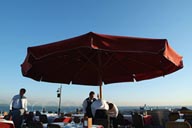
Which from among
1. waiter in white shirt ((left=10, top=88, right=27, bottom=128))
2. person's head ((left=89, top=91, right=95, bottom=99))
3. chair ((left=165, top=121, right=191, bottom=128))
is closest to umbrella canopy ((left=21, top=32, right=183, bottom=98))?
person's head ((left=89, top=91, right=95, bottom=99))

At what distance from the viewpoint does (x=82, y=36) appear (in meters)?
4.71

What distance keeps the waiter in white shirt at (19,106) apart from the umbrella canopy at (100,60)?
0.77m

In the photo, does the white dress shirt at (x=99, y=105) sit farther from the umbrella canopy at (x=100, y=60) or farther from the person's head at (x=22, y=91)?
the person's head at (x=22, y=91)

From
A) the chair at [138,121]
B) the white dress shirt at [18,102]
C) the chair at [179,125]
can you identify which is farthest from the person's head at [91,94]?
the chair at [179,125]

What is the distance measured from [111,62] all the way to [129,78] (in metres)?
1.45

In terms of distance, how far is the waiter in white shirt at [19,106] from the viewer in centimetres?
773

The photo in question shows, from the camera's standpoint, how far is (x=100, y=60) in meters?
6.82

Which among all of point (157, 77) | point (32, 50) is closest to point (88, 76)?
point (157, 77)

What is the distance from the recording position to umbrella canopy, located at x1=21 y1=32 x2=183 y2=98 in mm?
4699

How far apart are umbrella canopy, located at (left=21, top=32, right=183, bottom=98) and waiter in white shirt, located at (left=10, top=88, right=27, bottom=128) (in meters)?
0.77

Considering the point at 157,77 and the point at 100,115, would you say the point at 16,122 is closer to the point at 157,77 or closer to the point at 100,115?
the point at 100,115

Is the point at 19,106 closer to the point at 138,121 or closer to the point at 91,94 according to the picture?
the point at 91,94

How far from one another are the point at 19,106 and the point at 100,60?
9.68ft

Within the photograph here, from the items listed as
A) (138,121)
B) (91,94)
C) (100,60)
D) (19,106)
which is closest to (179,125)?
(100,60)
